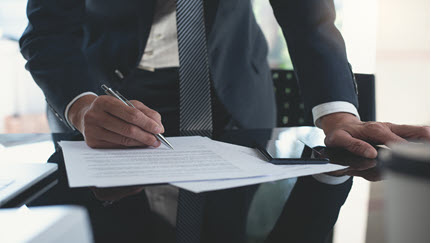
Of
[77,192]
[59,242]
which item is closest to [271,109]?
[77,192]

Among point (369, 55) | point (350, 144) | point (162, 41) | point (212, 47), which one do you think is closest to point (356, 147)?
point (350, 144)

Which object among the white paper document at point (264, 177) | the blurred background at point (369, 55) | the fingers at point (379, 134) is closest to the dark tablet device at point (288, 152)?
the white paper document at point (264, 177)

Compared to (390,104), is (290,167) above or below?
above

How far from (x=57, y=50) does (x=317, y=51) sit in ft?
2.21

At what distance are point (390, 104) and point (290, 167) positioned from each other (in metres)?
4.80

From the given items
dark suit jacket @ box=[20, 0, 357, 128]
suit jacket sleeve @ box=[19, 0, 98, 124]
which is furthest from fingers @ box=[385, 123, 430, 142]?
suit jacket sleeve @ box=[19, 0, 98, 124]

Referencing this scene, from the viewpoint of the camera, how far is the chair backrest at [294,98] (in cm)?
134

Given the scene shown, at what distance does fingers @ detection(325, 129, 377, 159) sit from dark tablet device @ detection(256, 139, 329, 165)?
42 mm

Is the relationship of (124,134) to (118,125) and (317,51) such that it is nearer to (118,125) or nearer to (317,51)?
(118,125)

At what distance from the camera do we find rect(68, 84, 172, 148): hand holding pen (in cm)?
78

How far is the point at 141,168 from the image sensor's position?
2.10 feet

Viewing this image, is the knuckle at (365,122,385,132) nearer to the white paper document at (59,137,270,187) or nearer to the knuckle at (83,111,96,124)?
the white paper document at (59,137,270,187)

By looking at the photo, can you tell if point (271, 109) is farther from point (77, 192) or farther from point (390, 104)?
point (390, 104)

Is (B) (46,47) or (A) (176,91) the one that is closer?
(B) (46,47)
